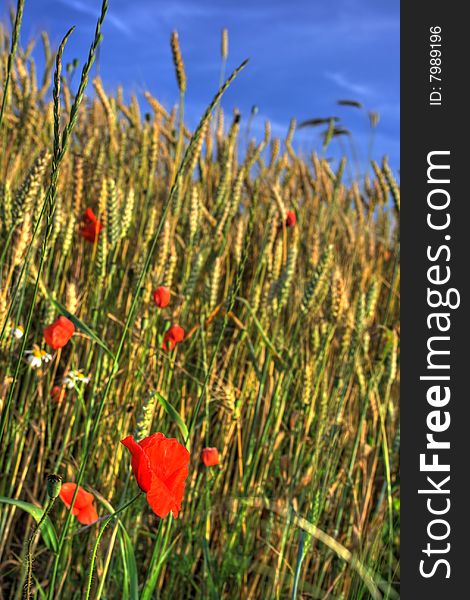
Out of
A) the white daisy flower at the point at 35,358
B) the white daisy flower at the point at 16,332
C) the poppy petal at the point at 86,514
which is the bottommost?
the poppy petal at the point at 86,514

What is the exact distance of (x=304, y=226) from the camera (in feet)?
9.41

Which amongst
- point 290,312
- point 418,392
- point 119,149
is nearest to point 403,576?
point 418,392

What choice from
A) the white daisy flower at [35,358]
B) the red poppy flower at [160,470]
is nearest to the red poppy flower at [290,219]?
the white daisy flower at [35,358]

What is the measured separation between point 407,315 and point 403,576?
0.38 metres

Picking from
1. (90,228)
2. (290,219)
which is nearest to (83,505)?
(90,228)

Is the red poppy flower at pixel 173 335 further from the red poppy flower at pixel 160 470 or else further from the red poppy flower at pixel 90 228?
the red poppy flower at pixel 160 470

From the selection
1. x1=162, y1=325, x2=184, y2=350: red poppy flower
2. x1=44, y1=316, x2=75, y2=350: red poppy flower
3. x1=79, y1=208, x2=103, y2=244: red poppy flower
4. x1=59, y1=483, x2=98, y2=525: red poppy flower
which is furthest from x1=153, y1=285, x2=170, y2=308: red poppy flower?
x1=59, y1=483, x2=98, y2=525: red poppy flower

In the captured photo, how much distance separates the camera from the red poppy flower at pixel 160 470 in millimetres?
668

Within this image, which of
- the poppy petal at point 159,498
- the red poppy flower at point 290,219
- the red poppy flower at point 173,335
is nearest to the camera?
the poppy petal at point 159,498

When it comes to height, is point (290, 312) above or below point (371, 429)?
above

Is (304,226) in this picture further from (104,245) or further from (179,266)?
(104,245)

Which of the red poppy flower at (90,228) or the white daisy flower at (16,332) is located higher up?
the red poppy flower at (90,228)

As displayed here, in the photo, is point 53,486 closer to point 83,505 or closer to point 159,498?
point 159,498

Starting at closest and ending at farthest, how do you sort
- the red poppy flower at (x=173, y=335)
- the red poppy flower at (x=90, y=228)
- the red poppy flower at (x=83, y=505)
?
the red poppy flower at (x=83, y=505) → the red poppy flower at (x=173, y=335) → the red poppy flower at (x=90, y=228)
